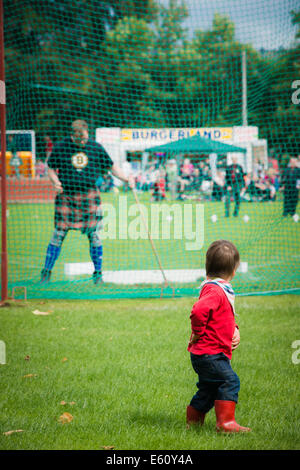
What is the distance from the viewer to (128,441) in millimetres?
2906

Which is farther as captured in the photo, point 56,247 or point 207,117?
point 207,117

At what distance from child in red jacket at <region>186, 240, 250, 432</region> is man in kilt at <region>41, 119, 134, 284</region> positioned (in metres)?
4.52

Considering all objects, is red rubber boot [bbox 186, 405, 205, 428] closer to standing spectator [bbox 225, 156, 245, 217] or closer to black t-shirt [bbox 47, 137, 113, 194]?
black t-shirt [bbox 47, 137, 113, 194]

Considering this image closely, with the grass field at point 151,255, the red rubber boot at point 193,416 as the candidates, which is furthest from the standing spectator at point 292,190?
the red rubber boot at point 193,416

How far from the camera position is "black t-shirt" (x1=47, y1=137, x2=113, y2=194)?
7.50 meters

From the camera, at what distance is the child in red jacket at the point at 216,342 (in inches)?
118

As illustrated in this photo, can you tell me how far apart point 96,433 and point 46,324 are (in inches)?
102

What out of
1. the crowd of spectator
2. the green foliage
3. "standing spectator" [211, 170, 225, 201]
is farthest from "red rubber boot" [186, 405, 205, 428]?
"standing spectator" [211, 170, 225, 201]

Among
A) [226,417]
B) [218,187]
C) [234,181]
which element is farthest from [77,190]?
[234,181]

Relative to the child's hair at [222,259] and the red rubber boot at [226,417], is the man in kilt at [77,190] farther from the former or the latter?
the red rubber boot at [226,417]

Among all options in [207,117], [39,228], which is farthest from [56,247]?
[39,228]

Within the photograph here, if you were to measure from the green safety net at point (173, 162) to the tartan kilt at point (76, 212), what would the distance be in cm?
1

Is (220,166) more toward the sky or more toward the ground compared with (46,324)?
more toward the sky

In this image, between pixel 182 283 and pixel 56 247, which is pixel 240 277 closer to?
pixel 182 283
